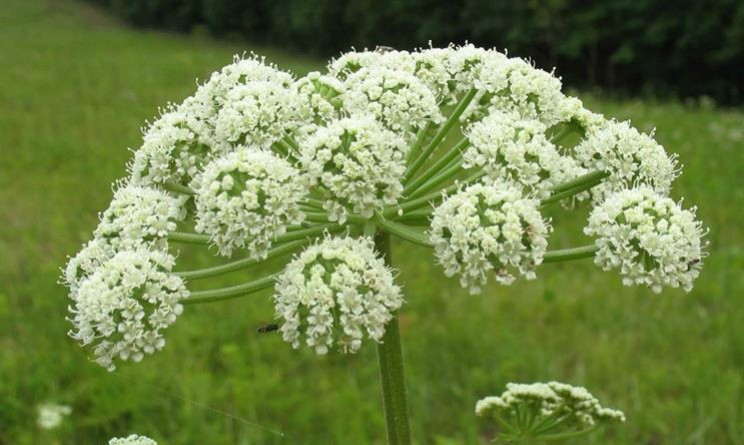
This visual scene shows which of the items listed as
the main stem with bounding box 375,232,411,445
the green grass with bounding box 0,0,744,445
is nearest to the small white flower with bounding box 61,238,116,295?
the main stem with bounding box 375,232,411,445

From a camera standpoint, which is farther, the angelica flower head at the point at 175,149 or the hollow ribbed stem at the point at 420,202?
the angelica flower head at the point at 175,149

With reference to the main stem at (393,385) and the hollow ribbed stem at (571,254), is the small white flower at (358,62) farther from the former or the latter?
the hollow ribbed stem at (571,254)

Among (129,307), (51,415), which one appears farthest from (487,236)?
(51,415)

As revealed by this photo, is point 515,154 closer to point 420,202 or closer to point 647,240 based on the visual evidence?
point 420,202

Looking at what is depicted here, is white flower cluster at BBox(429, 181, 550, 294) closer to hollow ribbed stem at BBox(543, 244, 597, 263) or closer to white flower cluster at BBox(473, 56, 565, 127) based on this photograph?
hollow ribbed stem at BBox(543, 244, 597, 263)

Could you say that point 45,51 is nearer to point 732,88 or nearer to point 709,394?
point 732,88

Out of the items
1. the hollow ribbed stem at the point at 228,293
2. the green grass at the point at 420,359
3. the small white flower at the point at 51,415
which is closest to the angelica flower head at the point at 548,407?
the hollow ribbed stem at the point at 228,293
